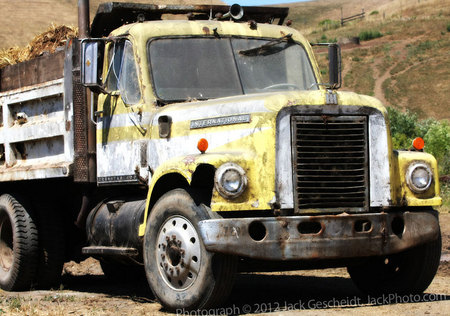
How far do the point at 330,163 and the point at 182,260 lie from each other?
1424 mm

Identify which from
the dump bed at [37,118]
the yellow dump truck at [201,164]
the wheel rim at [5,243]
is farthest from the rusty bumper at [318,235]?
the wheel rim at [5,243]

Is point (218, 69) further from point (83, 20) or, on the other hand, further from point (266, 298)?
point (266, 298)

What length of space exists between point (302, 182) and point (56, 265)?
399cm

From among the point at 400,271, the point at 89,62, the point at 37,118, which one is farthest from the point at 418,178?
the point at 37,118

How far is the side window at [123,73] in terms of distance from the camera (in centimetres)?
872

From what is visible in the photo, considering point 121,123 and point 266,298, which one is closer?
point 266,298

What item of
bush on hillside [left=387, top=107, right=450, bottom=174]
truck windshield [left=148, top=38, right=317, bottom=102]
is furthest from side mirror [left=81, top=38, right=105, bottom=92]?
bush on hillside [left=387, top=107, right=450, bottom=174]

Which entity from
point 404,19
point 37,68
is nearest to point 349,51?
point 404,19

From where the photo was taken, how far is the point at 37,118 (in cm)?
1032

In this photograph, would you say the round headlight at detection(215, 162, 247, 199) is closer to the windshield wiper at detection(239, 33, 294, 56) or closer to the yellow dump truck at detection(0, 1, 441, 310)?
the yellow dump truck at detection(0, 1, 441, 310)

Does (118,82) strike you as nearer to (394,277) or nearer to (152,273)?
Result: (152,273)

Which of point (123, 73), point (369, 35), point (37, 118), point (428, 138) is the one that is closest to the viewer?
point (123, 73)

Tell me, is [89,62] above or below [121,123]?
above

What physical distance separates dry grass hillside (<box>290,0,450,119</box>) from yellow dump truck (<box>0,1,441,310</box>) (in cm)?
4426
